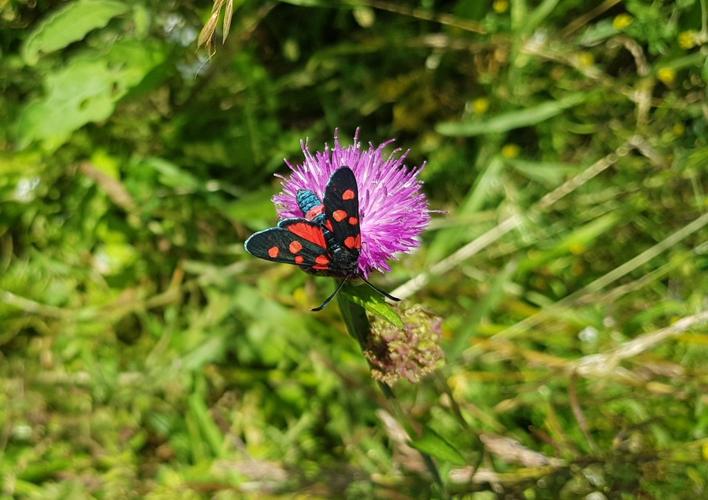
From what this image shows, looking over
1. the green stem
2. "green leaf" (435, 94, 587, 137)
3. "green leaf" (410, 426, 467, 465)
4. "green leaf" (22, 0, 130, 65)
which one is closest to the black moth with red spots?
the green stem

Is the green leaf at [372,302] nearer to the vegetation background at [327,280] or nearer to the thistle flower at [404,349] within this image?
the thistle flower at [404,349]

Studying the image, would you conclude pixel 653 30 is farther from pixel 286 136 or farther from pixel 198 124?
pixel 198 124

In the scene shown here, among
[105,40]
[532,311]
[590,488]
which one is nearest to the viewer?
[590,488]

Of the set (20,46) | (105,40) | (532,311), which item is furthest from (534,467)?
(20,46)

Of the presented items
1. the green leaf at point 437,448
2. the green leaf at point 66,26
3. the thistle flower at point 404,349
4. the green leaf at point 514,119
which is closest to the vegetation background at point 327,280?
the green leaf at point 514,119

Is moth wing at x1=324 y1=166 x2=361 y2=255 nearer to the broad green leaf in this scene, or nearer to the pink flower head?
the pink flower head

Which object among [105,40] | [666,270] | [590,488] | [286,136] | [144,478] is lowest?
[590,488]
